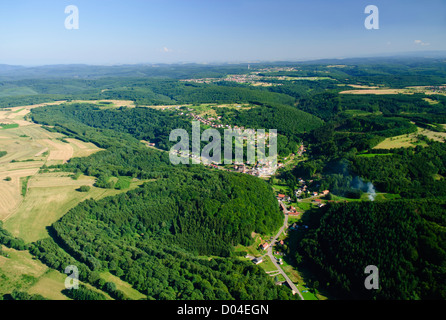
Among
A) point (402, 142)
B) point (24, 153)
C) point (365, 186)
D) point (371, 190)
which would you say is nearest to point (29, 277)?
point (24, 153)

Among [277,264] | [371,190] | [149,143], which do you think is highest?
[149,143]

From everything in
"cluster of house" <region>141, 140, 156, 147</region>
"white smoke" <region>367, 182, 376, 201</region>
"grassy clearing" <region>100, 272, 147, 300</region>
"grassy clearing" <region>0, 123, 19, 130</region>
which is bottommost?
"grassy clearing" <region>100, 272, 147, 300</region>

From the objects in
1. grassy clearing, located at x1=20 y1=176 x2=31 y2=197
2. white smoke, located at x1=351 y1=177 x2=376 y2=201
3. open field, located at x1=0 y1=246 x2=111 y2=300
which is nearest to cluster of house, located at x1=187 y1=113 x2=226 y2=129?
white smoke, located at x1=351 y1=177 x2=376 y2=201

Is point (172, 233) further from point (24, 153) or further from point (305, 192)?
point (24, 153)

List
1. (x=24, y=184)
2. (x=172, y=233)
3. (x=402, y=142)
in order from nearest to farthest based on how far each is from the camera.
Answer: (x=172, y=233) → (x=24, y=184) → (x=402, y=142)

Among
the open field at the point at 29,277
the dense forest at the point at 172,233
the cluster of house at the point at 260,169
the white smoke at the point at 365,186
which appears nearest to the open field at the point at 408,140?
the white smoke at the point at 365,186

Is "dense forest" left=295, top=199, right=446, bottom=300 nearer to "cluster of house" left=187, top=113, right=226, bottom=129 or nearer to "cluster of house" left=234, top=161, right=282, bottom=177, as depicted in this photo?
"cluster of house" left=234, top=161, right=282, bottom=177

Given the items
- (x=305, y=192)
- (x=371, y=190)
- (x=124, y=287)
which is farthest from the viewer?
(x=305, y=192)

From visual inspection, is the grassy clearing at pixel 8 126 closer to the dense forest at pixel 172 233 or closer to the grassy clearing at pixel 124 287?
the dense forest at pixel 172 233
